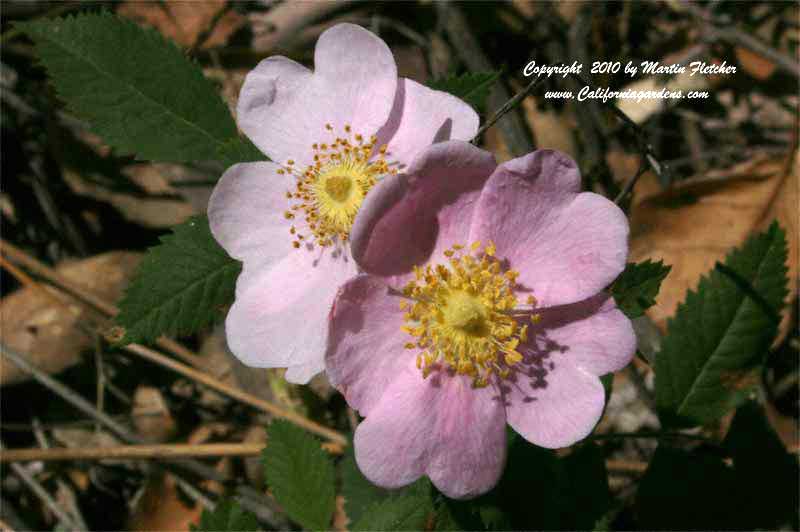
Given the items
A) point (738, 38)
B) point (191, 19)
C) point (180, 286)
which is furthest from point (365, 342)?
point (738, 38)

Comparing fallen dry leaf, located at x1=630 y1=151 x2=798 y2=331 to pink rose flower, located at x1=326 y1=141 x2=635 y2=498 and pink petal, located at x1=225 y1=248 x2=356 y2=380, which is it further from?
pink petal, located at x1=225 y1=248 x2=356 y2=380

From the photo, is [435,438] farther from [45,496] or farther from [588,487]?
[45,496]

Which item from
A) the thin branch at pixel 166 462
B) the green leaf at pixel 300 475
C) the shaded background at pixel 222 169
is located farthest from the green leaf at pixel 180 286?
the thin branch at pixel 166 462

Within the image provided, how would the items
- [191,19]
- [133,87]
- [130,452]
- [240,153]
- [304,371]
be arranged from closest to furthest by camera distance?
[304,371], [240,153], [133,87], [130,452], [191,19]

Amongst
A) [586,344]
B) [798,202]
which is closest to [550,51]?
[798,202]

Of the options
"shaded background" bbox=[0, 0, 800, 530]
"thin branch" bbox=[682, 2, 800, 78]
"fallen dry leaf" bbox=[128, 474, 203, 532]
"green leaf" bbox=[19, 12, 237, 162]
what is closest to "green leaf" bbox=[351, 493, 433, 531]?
"shaded background" bbox=[0, 0, 800, 530]
